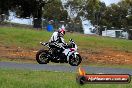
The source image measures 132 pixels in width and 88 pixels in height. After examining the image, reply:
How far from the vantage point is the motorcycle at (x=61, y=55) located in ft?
81.6

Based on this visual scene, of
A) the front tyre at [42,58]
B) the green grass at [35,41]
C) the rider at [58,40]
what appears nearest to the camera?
the rider at [58,40]

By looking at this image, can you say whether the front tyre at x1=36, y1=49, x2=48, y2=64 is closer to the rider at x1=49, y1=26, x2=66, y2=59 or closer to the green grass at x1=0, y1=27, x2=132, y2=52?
the rider at x1=49, y1=26, x2=66, y2=59

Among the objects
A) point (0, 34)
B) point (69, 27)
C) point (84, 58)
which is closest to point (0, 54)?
point (84, 58)

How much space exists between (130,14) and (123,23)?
8.52m

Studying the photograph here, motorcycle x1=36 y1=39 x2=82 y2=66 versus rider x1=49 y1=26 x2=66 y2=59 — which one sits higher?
rider x1=49 y1=26 x2=66 y2=59

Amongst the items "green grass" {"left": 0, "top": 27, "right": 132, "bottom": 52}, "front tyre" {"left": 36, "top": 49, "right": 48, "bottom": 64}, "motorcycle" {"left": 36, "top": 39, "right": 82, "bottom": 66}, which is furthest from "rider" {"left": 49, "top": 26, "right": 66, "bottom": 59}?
"green grass" {"left": 0, "top": 27, "right": 132, "bottom": 52}

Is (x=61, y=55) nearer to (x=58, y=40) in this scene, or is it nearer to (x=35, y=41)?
(x=58, y=40)

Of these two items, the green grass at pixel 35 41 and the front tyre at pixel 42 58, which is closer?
the front tyre at pixel 42 58

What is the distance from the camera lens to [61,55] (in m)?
25.3

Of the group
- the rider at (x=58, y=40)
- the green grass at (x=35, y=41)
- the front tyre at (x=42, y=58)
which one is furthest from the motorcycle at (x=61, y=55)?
the green grass at (x=35, y=41)

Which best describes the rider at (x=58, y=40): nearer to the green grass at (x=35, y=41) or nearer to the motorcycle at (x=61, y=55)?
the motorcycle at (x=61, y=55)

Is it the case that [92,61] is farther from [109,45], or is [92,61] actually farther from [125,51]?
[109,45]

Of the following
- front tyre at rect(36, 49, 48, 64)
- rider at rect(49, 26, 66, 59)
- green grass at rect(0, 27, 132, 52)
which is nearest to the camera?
rider at rect(49, 26, 66, 59)

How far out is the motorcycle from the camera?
81.6 feet
